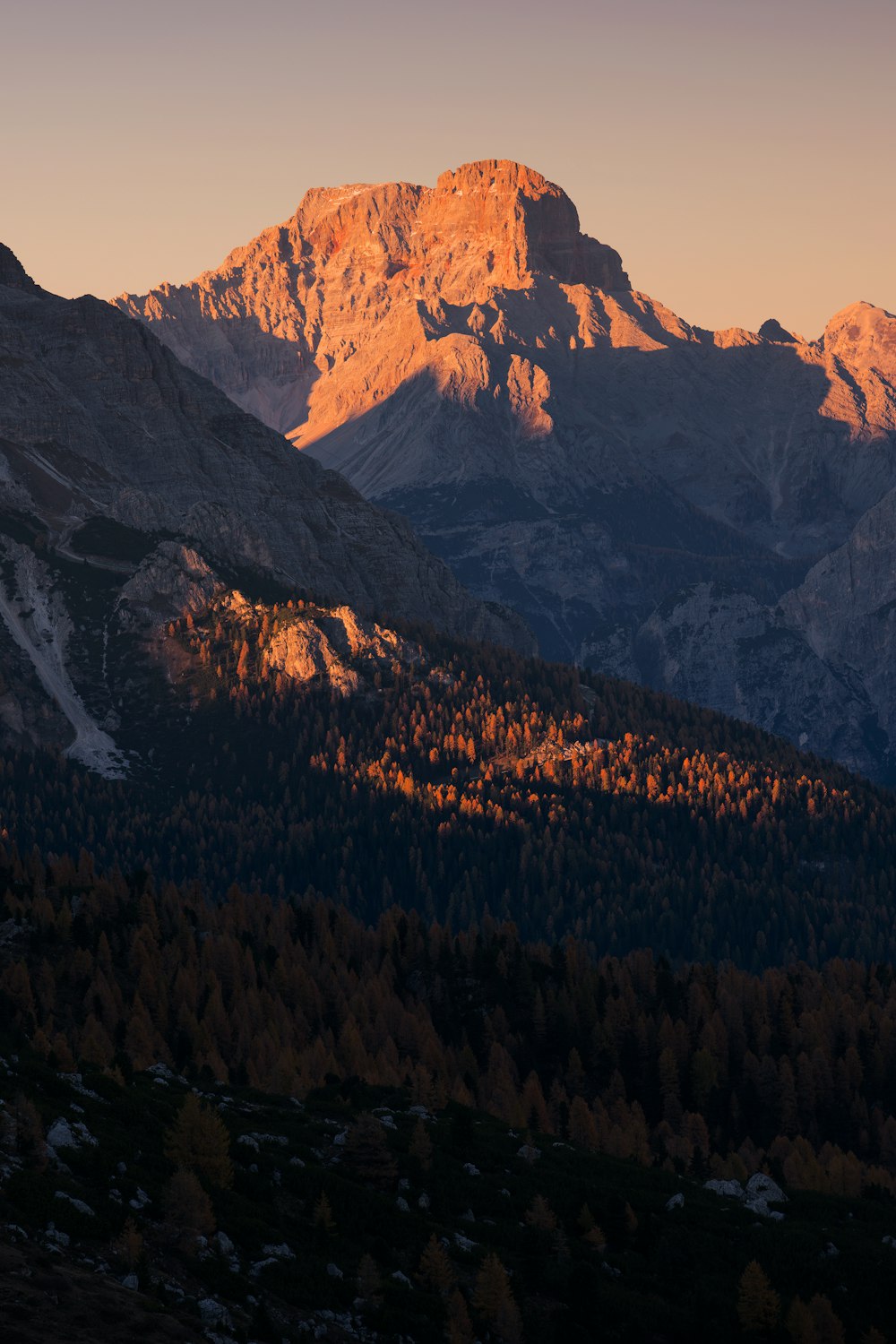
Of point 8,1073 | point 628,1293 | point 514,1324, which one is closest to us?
point 514,1324

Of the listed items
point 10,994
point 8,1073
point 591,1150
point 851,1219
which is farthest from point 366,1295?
point 10,994

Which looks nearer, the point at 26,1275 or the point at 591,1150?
the point at 26,1275

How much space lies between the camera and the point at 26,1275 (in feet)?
282

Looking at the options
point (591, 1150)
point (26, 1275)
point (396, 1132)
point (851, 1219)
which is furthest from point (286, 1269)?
point (591, 1150)

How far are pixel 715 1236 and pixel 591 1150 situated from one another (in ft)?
119

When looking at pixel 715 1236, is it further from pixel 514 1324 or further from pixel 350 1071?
pixel 350 1071

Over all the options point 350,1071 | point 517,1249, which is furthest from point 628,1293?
point 350,1071

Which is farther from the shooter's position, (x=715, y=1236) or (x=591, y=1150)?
(x=591, y=1150)

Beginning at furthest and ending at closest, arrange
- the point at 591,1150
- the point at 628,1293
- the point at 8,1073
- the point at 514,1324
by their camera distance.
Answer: the point at 591,1150 → the point at 8,1073 → the point at 628,1293 → the point at 514,1324

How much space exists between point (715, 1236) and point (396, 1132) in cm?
2497

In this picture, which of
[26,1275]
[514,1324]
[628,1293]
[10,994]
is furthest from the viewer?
[10,994]

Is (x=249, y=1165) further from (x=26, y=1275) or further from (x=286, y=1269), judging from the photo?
(x=26, y=1275)

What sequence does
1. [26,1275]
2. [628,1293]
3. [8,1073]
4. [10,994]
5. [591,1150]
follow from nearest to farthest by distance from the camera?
[26,1275], [628,1293], [8,1073], [591,1150], [10,994]

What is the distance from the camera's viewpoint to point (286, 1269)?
331ft
